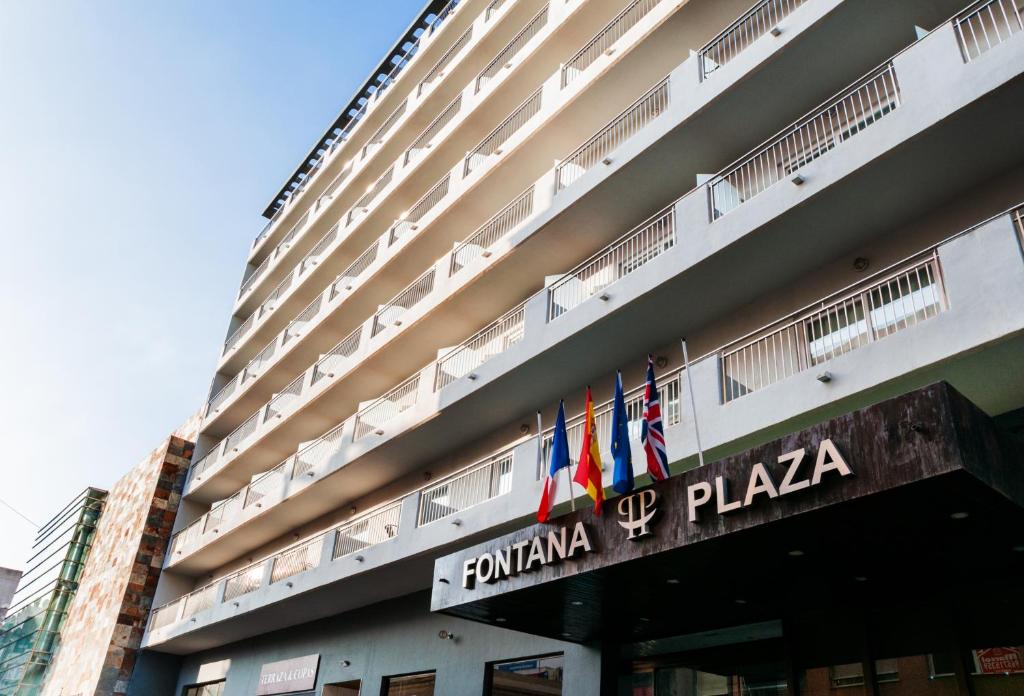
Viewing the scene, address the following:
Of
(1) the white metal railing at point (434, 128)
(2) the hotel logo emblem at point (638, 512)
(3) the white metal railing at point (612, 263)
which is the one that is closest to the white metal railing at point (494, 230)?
(3) the white metal railing at point (612, 263)

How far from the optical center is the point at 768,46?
1434 cm

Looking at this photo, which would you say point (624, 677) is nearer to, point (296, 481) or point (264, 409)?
point (296, 481)

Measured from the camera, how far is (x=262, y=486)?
2783 cm

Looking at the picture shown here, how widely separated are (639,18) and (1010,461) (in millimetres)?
14282

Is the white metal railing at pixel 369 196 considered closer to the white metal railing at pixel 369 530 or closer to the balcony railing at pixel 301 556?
the balcony railing at pixel 301 556

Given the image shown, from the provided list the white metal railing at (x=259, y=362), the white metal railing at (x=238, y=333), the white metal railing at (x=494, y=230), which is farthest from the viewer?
the white metal railing at (x=238, y=333)

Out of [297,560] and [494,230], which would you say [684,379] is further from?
[297,560]

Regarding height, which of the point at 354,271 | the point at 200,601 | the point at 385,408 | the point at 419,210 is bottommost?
the point at 200,601

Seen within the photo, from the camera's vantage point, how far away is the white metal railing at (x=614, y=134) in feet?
58.9

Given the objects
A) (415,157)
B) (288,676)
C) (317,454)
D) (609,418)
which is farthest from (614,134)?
(288,676)

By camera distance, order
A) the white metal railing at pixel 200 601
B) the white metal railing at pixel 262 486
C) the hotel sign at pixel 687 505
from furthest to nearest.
A: 1. the white metal railing at pixel 262 486
2. the white metal railing at pixel 200 601
3. the hotel sign at pixel 687 505

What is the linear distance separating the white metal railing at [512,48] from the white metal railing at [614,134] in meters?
4.89

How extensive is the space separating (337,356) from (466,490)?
9.60m

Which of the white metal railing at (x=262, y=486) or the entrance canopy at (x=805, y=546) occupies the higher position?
the white metal railing at (x=262, y=486)
